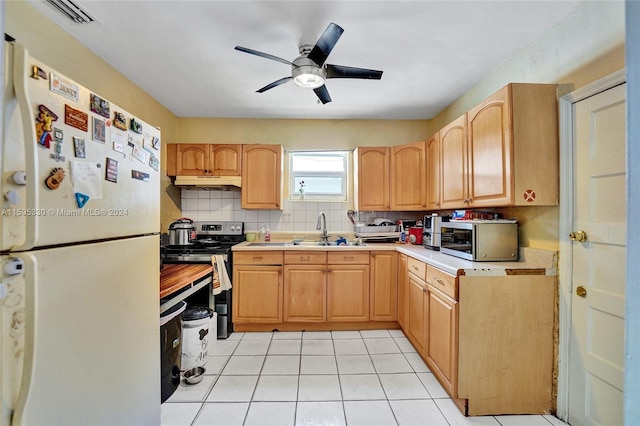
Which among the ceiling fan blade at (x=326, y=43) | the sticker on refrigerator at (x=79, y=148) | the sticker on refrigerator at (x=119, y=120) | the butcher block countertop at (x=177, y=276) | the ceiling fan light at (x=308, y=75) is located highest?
the ceiling fan blade at (x=326, y=43)

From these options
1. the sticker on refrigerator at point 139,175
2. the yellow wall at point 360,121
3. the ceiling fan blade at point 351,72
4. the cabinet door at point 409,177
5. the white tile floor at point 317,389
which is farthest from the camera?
the cabinet door at point 409,177

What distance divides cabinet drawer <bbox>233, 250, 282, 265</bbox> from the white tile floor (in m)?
0.76

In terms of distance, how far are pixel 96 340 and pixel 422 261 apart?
6.82 feet

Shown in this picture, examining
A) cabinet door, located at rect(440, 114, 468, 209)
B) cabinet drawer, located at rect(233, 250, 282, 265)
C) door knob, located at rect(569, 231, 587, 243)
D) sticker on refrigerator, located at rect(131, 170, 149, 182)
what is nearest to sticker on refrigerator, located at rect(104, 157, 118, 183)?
sticker on refrigerator, located at rect(131, 170, 149, 182)

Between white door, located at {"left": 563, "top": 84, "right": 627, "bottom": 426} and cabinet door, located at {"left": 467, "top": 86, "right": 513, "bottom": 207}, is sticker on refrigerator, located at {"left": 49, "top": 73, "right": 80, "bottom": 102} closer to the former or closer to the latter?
cabinet door, located at {"left": 467, "top": 86, "right": 513, "bottom": 207}

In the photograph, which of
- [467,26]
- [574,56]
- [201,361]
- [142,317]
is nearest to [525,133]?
[574,56]

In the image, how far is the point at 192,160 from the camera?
320 centimetres

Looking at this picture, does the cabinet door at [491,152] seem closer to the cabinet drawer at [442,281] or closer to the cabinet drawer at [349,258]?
the cabinet drawer at [442,281]

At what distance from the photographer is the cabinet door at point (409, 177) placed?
10.0 feet

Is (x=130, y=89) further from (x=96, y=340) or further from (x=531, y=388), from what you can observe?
(x=531, y=388)

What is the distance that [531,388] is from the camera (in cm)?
168

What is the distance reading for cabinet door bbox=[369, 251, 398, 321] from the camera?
2838mm

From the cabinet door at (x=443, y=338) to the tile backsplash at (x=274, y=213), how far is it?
1575 millimetres

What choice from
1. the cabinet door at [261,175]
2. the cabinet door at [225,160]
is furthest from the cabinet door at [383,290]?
the cabinet door at [225,160]
